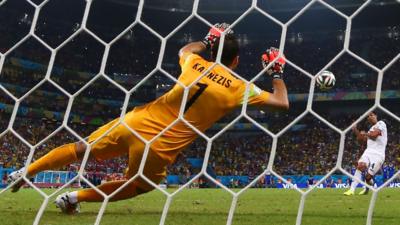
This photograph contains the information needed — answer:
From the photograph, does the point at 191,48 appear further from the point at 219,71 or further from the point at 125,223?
the point at 125,223

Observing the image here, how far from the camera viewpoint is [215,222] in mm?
3572

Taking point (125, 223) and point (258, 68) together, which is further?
point (258, 68)

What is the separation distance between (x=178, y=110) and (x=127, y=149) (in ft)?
1.46

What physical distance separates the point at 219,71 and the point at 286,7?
20590 millimetres

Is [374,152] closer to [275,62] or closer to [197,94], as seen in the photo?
[197,94]

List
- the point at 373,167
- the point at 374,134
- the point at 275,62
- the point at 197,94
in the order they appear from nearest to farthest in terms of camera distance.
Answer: the point at 275,62 < the point at 197,94 < the point at 374,134 < the point at 373,167

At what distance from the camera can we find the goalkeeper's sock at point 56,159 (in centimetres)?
341

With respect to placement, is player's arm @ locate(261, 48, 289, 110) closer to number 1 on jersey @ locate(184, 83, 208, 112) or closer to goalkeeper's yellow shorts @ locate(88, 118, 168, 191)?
number 1 on jersey @ locate(184, 83, 208, 112)

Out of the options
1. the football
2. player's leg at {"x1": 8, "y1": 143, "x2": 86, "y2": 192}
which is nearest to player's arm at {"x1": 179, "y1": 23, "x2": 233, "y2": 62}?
player's leg at {"x1": 8, "y1": 143, "x2": 86, "y2": 192}

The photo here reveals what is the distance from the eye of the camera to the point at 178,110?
131 inches

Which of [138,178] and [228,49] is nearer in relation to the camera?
[228,49]

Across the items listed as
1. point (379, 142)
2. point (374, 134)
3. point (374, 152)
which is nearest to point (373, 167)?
point (374, 152)

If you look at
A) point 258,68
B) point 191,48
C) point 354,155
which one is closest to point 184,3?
point 258,68

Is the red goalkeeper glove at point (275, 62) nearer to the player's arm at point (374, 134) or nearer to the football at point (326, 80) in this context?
the football at point (326, 80)
